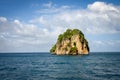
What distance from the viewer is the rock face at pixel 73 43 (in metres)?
177

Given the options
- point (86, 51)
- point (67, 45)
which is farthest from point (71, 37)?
point (86, 51)

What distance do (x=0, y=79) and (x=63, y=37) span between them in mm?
148523

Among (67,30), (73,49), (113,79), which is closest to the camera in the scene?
(113,79)

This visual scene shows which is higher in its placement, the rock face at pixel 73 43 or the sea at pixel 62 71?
the rock face at pixel 73 43

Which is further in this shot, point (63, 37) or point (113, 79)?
point (63, 37)

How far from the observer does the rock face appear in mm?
177250

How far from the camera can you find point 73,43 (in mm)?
179125

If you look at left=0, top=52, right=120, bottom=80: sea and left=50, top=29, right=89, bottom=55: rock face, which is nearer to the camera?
left=0, top=52, right=120, bottom=80: sea

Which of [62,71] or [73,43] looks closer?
[62,71]

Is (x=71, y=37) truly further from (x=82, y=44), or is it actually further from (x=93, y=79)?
(x=93, y=79)

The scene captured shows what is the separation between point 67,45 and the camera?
600ft

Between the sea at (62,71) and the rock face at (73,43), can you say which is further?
the rock face at (73,43)

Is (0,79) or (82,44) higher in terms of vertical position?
(82,44)

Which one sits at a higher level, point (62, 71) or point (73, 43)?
point (73, 43)
